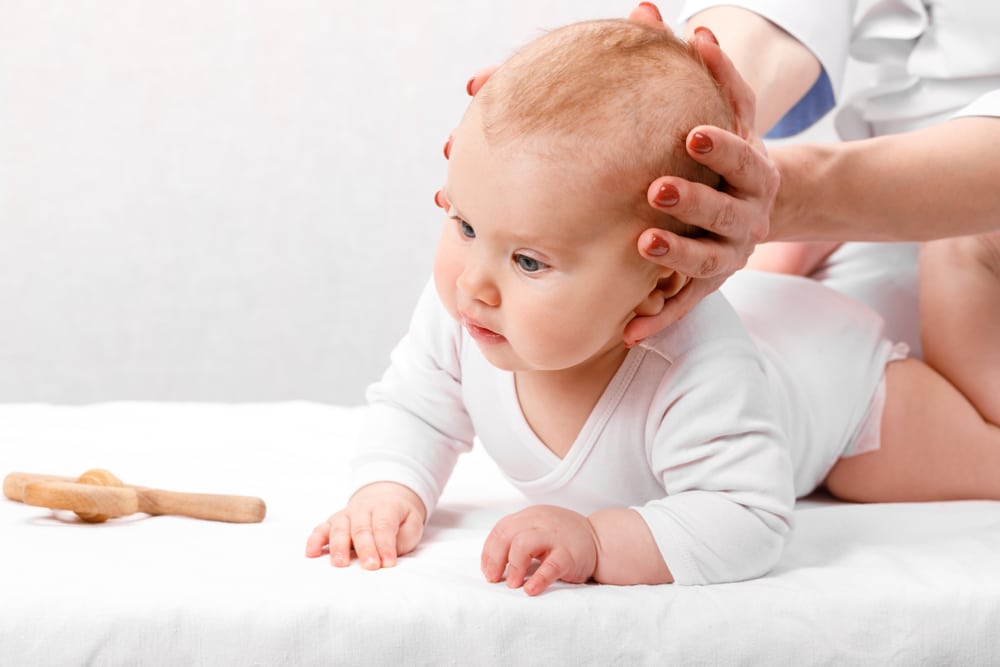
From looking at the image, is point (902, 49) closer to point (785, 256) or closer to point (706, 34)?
point (785, 256)

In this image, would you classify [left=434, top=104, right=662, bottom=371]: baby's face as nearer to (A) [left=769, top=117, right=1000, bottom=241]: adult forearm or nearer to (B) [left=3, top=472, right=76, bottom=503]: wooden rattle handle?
(A) [left=769, top=117, right=1000, bottom=241]: adult forearm

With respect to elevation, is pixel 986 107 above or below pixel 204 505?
above

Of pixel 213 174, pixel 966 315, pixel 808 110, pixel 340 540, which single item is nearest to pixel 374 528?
pixel 340 540

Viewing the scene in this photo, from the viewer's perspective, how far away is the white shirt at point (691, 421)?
906 mm

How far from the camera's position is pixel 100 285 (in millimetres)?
2459

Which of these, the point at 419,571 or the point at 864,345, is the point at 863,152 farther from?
the point at 419,571

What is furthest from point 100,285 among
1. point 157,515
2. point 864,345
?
point 864,345

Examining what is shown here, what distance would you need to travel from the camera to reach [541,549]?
2.80 ft

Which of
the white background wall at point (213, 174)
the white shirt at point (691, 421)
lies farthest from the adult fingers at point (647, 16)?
the white background wall at point (213, 174)

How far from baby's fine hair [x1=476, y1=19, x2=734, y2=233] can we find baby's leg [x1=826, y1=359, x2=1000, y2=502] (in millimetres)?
453

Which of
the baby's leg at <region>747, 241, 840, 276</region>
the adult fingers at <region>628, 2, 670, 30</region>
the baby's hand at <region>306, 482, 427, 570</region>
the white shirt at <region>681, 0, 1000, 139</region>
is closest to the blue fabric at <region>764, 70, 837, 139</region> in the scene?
the white shirt at <region>681, 0, 1000, 139</region>

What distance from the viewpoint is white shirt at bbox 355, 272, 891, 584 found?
91 cm

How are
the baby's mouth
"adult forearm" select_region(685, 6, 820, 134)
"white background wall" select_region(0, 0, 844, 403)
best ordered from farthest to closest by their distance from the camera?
"white background wall" select_region(0, 0, 844, 403)
"adult forearm" select_region(685, 6, 820, 134)
the baby's mouth

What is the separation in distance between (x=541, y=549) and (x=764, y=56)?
0.71 metres
